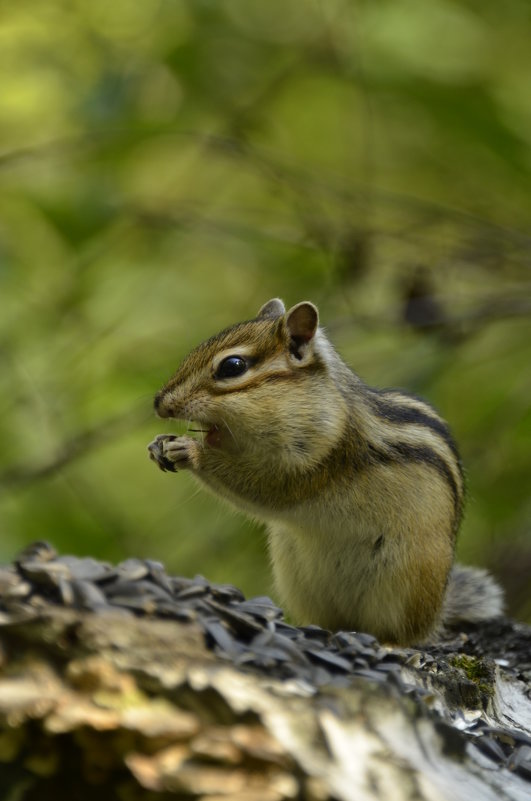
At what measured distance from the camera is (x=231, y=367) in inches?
155

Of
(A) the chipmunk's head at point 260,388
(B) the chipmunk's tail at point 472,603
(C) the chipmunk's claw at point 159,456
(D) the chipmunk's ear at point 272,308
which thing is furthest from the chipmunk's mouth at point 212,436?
(B) the chipmunk's tail at point 472,603

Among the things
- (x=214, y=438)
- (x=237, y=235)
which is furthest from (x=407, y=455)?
(x=237, y=235)

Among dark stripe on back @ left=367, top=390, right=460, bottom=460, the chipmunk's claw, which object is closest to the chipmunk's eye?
Answer: the chipmunk's claw

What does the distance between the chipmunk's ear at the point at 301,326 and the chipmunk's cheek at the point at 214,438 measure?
38 cm

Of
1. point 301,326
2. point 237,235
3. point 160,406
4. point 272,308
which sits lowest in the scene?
point 160,406

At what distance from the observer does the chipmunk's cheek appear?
13.1 feet

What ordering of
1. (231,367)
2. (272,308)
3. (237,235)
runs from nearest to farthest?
(231,367), (272,308), (237,235)

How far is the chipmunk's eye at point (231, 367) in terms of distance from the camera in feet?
12.9

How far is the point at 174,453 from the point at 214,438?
16cm

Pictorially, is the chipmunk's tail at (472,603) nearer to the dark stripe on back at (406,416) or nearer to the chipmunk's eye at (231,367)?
the dark stripe on back at (406,416)

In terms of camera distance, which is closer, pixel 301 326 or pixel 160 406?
pixel 160 406

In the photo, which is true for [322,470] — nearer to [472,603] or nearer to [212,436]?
[212,436]

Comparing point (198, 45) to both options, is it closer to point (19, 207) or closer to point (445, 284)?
point (19, 207)

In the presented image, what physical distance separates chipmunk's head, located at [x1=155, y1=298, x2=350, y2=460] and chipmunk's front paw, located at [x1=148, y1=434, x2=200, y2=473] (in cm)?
7
